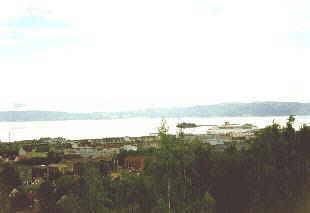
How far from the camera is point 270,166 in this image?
10062mm

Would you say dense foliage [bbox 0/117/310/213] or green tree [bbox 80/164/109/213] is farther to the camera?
green tree [bbox 80/164/109/213]

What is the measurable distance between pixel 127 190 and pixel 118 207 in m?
0.48

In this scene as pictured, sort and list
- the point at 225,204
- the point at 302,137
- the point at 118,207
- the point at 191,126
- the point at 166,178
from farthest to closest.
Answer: the point at 191,126, the point at 302,137, the point at 225,204, the point at 118,207, the point at 166,178

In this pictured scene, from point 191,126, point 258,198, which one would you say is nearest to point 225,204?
point 258,198

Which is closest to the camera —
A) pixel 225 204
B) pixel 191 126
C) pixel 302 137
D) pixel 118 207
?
pixel 118 207

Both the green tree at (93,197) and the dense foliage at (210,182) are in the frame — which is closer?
the dense foliage at (210,182)

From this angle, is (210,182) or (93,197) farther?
(210,182)

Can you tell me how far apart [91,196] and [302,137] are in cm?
649

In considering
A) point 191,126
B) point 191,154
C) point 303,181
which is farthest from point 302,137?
point 191,126

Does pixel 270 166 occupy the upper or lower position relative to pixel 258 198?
upper

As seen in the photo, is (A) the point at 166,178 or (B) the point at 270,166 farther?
(B) the point at 270,166

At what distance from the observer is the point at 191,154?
942cm

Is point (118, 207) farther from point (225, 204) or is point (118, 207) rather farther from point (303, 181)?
point (303, 181)

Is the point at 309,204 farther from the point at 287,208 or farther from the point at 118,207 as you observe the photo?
the point at 118,207
